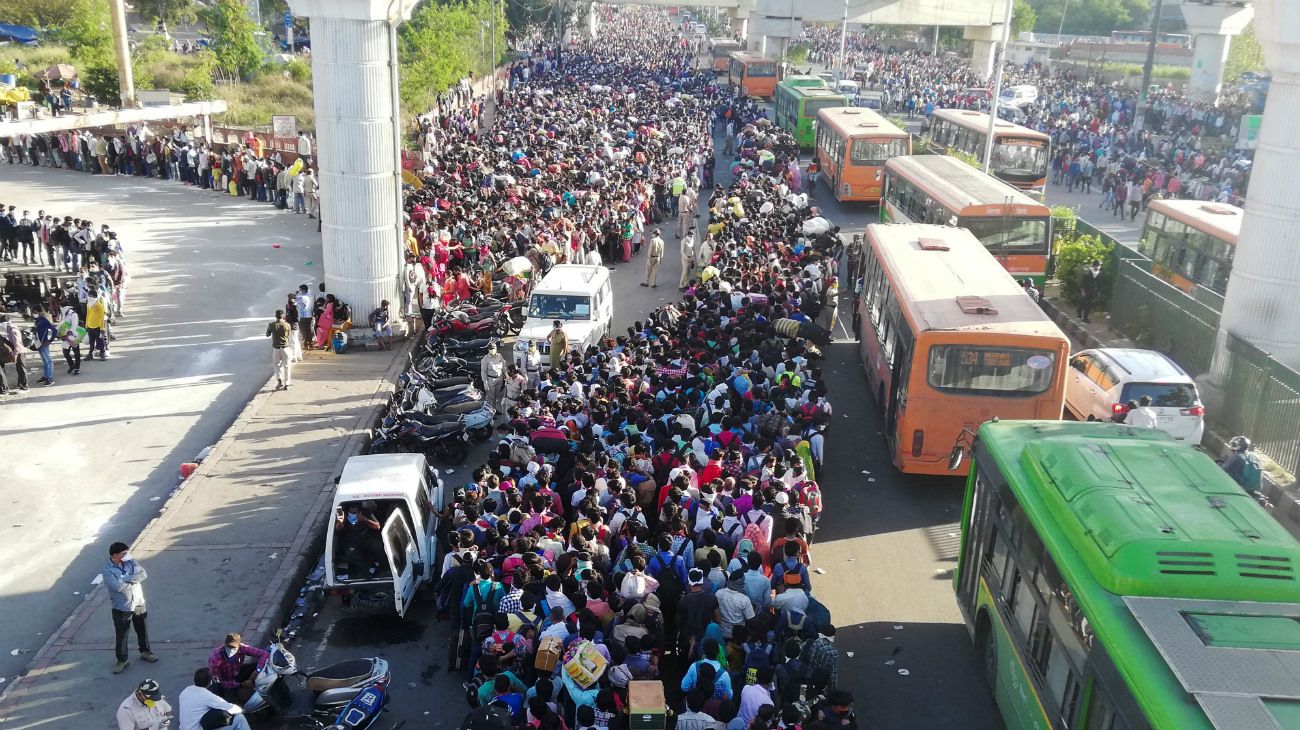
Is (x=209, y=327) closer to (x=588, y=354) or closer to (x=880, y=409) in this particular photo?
(x=588, y=354)

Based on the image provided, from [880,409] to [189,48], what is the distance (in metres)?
61.4

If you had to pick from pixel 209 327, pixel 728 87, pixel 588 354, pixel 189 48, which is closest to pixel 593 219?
pixel 209 327

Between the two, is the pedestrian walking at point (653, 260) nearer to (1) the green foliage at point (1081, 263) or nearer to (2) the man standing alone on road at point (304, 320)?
(2) the man standing alone on road at point (304, 320)

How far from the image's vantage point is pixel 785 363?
14.5 m

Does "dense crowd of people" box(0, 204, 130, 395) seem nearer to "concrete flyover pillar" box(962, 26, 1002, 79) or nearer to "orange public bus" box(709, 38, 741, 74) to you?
"concrete flyover pillar" box(962, 26, 1002, 79)

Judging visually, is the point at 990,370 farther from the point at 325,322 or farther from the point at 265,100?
the point at 265,100

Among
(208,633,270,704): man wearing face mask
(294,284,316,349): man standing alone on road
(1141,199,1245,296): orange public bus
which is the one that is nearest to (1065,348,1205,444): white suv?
(1141,199,1245,296): orange public bus

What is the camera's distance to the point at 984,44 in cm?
6088

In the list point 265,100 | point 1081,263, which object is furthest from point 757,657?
point 265,100

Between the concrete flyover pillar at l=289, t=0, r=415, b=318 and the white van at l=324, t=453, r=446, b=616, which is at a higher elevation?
the concrete flyover pillar at l=289, t=0, r=415, b=318

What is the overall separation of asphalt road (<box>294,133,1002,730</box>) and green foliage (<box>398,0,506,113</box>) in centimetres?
3262

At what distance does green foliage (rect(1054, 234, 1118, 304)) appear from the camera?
886 inches

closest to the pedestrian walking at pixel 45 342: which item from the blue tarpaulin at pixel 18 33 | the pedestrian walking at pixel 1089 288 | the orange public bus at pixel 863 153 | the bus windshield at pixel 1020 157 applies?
the pedestrian walking at pixel 1089 288

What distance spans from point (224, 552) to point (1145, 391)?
12009 millimetres
